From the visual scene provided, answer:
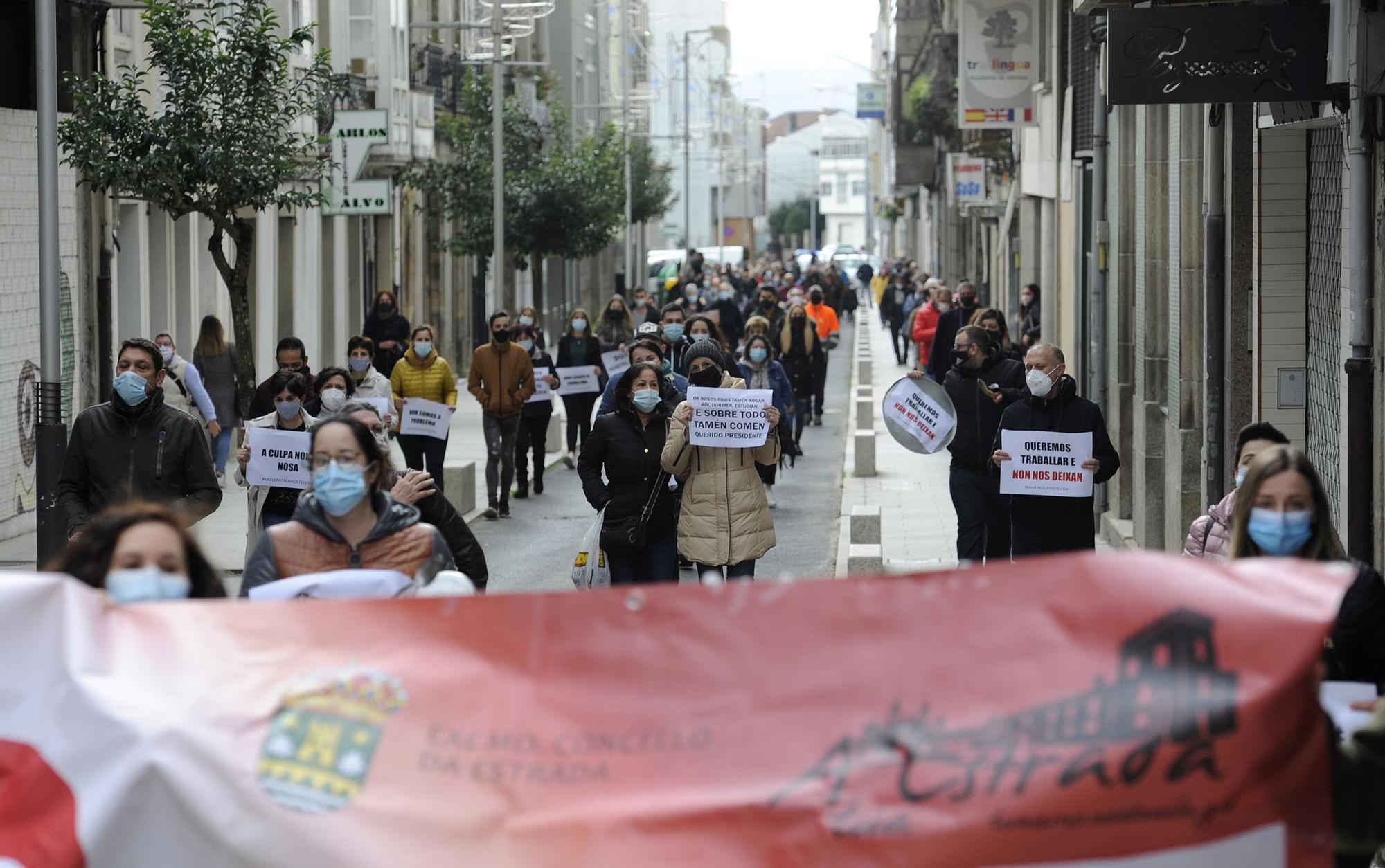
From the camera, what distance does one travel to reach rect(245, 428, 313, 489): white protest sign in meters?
11.2

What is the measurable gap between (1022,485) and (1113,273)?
325 inches

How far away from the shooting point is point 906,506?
20.1 m

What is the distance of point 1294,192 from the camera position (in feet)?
40.4

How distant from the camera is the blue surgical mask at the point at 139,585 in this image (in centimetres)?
523

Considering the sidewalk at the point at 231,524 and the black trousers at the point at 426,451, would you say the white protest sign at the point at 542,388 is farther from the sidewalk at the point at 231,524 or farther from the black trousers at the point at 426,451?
the black trousers at the point at 426,451

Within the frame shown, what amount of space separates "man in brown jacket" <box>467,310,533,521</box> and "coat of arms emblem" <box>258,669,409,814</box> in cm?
1400

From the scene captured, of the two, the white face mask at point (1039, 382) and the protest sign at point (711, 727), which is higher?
the white face mask at point (1039, 382)

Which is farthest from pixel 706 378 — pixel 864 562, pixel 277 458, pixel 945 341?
pixel 945 341

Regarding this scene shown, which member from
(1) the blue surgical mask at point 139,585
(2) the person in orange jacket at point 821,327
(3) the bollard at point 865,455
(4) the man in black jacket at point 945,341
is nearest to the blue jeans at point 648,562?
(1) the blue surgical mask at point 139,585

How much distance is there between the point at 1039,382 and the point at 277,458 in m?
3.98

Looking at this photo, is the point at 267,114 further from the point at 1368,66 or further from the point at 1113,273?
the point at 1368,66

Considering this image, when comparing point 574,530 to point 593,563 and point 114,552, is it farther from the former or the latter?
point 114,552

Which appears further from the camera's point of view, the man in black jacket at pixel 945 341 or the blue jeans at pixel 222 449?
the man in black jacket at pixel 945 341

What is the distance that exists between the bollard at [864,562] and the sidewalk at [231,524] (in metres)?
3.95
